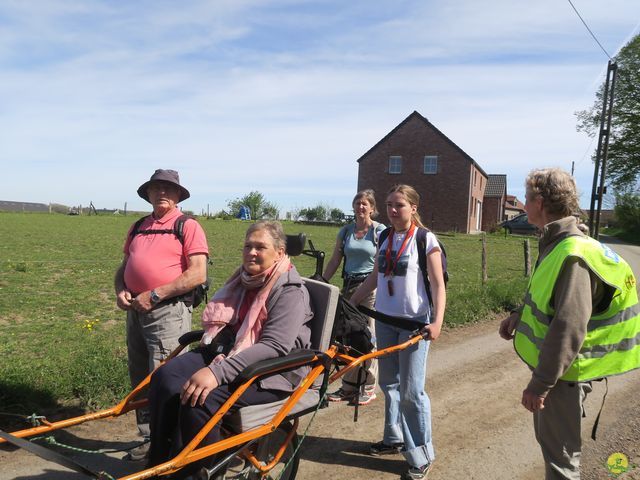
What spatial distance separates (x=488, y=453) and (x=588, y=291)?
227cm

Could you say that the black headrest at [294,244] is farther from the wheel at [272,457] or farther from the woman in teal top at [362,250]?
the woman in teal top at [362,250]

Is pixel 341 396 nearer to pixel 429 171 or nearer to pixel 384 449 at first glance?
pixel 384 449

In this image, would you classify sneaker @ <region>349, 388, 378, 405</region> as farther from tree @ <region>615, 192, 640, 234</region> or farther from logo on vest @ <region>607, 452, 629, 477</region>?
tree @ <region>615, 192, 640, 234</region>

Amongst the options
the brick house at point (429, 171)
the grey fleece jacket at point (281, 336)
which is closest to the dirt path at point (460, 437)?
the grey fleece jacket at point (281, 336)

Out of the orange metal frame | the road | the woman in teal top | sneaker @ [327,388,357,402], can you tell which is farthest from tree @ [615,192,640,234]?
the orange metal frame

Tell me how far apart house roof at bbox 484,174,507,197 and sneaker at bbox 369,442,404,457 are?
52.0 m

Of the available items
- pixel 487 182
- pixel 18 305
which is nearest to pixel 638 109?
pixel 487 182

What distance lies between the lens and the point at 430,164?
44.4m

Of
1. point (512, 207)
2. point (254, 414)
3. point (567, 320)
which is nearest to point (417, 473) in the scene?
point (254, 414)

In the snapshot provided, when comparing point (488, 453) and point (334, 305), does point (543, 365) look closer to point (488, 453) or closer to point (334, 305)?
point (334, 305)

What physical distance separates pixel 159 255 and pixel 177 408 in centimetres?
138

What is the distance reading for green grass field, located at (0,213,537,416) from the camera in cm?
496

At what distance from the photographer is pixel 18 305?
920cm

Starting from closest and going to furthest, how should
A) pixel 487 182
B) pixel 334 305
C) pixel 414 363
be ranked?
pixel 334 305 → pixel 414 363 → pixel 487 182
